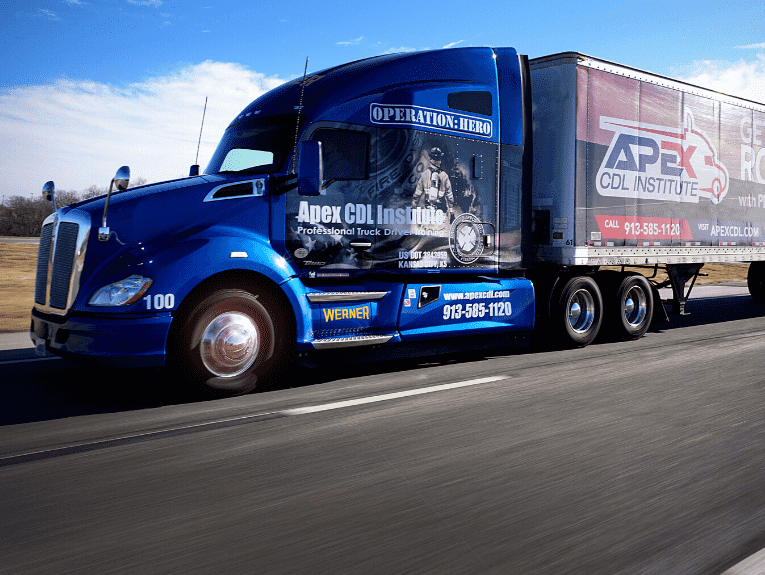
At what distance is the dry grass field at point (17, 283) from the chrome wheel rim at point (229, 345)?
6322mm

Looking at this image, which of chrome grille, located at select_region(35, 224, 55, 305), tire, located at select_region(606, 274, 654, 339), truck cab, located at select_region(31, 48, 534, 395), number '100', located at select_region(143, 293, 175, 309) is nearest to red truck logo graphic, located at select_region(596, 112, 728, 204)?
tire, located at select_region(606, 274, 654, 339)

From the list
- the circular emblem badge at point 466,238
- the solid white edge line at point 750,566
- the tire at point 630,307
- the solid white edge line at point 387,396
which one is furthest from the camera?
the tire at point 630,307

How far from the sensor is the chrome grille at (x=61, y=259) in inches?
227

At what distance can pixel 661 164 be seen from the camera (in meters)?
10.1

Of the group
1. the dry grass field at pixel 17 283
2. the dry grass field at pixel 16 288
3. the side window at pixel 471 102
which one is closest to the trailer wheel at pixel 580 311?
the dry grass field at pixel 17 283

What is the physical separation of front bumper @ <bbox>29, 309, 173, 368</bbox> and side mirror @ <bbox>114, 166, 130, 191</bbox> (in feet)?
3.58

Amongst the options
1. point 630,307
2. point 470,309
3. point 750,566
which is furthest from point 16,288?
point 750,566

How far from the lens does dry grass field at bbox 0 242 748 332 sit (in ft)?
37.7

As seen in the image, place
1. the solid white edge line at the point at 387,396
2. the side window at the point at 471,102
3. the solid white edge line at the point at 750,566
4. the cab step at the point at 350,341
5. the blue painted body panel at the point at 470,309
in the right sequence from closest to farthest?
1. the solid white edge line at the point at 750,566
2. the solid white edge line at the point at 387,396
3. the cab step at the point at 350,341
4. the blue painted body panel at the point at 470,309
5. the side window at the point at 471,102

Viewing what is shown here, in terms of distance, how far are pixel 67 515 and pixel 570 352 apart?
6.87 meters

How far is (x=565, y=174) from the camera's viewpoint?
347 inches

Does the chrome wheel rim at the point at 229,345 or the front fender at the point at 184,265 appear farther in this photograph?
the chrome wheel rim at the point at 229,345

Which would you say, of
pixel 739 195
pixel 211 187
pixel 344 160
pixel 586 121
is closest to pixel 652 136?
pixel 586 121

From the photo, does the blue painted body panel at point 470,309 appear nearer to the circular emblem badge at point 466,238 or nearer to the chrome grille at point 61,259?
the circular emblem badge at point 466,238
